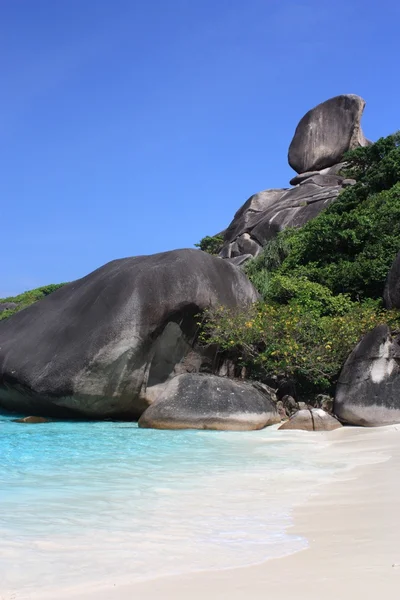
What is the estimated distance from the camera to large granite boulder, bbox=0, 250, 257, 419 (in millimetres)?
9930

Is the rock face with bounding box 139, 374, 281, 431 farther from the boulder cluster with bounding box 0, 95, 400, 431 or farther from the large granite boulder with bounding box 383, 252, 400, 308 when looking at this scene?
the large granite boulder with bounding box 383, 252, 400, 308

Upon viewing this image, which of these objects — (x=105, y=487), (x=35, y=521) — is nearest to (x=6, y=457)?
(x=105, y=487)

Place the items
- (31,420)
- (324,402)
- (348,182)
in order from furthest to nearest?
(348,182) → (31,420) → (324,402)

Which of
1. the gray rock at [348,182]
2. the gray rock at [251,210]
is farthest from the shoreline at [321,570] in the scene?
the gray rock at [251,210]

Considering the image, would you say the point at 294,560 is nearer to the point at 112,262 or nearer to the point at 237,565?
the point at 237,565

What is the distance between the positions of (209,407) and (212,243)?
23.7 m

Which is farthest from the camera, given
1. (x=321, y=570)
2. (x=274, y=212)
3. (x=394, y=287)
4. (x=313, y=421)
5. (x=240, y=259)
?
(x=274, y=212)

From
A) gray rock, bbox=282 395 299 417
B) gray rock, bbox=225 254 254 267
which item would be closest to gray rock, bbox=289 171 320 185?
gray rock, bbox=225 254 254 267

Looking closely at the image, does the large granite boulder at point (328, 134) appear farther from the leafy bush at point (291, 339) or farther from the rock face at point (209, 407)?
the rock face at point (209, 407)

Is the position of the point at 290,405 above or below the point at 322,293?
below

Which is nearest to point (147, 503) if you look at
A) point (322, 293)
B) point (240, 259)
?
point (322, 293)

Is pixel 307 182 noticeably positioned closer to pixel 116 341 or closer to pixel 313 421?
pixel 116 341

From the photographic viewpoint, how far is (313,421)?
8.59 m

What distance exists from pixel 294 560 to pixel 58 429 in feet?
22.3
